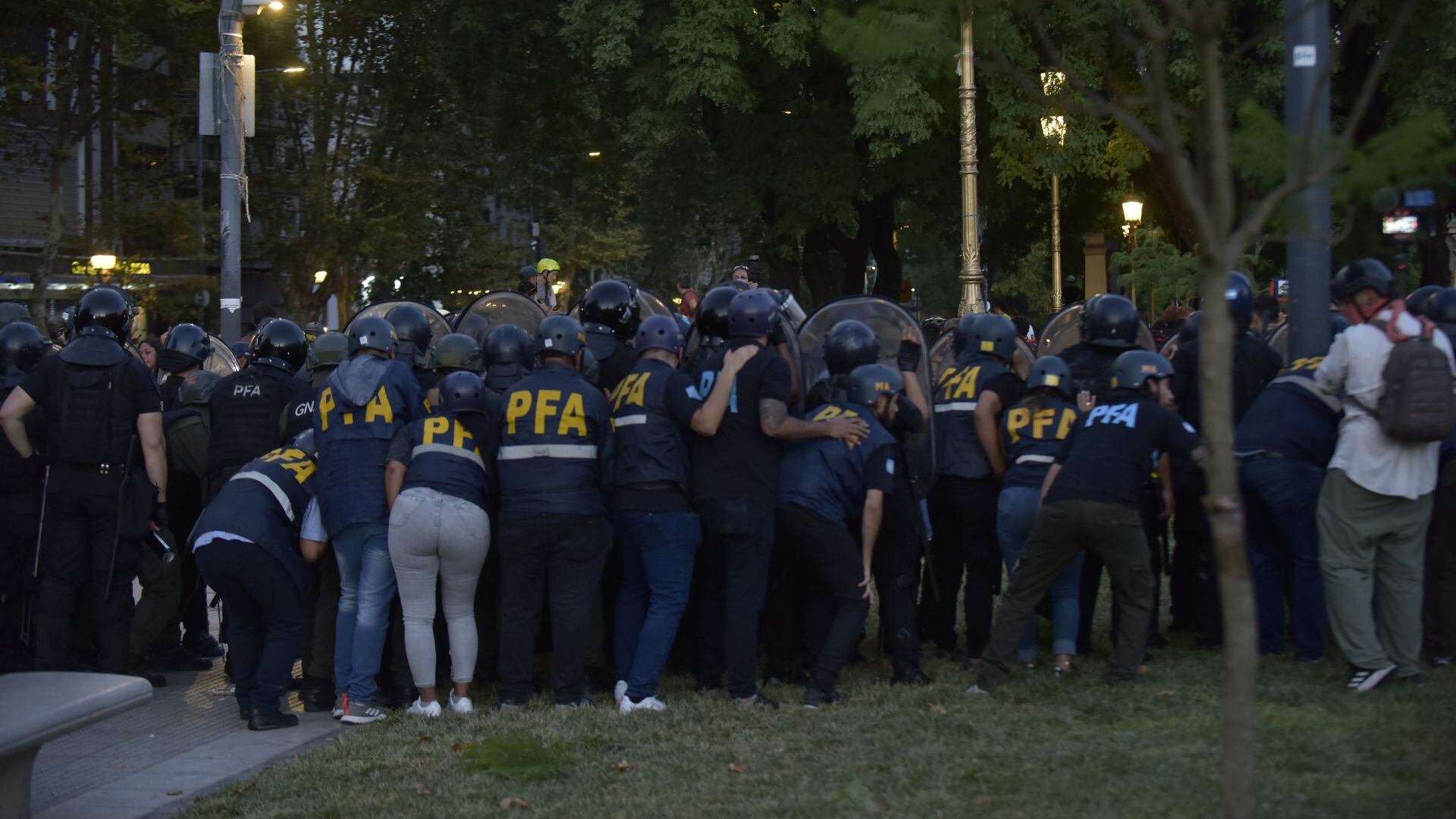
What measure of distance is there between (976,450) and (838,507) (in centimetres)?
117

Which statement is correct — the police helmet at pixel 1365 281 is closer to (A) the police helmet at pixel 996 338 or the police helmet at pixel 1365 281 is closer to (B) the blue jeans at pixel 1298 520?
(B) the blue jeans at pixel 1298 520

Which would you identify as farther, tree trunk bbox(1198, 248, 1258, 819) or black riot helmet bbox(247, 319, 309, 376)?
black riot helmet bbox(247, 319, 309, 376)

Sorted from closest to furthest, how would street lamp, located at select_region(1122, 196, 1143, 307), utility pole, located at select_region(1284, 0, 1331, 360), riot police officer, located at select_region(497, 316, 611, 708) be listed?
riot police officer, located at select_region(497, 316, 611, 708)
utility pole, located at select_region(1284, 0, 1331, 360)
street lamp, located at select_region(1122, 196, 1143, 307)

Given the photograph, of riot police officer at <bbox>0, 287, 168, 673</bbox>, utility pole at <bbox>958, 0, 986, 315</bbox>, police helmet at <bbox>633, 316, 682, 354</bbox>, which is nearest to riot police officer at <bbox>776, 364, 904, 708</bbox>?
police helmet at <bbox>633, 316, 682, 354</bbox>

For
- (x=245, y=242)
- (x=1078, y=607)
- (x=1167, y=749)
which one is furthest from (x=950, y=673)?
(x=245, y=242)

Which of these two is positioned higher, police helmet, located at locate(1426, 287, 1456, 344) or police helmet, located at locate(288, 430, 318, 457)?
police helmet, located at locate(1426, 287, 1456, 344)

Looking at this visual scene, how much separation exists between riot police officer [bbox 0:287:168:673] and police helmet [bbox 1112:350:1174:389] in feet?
17.1

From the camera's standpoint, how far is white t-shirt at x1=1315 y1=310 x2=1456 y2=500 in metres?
7.61

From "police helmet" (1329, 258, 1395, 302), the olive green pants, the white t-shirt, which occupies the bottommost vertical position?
the olive green pants

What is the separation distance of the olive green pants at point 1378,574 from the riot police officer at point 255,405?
5639 millimetres

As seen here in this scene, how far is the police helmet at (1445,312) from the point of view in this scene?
8.78m

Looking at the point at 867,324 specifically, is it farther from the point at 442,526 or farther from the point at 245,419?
the point at 245,419

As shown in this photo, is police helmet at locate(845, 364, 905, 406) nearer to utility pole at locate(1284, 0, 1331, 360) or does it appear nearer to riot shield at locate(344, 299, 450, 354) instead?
utility pole at locate(1284, 0, 1331, 360)

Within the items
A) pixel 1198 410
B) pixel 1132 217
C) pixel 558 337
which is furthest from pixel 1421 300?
pixel 1132 217
